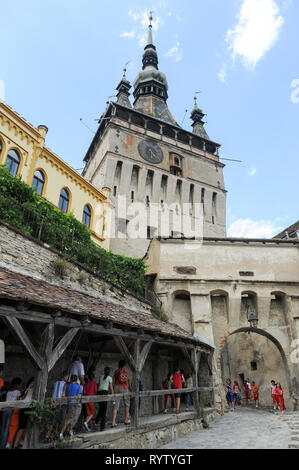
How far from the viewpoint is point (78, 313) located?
5770mm

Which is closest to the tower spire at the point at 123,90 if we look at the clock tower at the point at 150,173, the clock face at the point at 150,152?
the clock tower at the point at 150,173

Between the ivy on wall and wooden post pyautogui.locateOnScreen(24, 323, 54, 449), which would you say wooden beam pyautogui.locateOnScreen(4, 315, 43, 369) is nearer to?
wooden post pyautogui.locateOnScreen(24, 323, 54, 449)

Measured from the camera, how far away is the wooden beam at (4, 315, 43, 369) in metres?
4.79

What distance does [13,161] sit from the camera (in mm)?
15016

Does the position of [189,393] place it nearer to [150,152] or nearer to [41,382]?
[41,382]

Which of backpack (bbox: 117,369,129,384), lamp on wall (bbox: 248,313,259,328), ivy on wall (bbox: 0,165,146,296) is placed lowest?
backpack (bbox: 117,369,129,384)

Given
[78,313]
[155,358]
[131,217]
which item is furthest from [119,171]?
[78,313]

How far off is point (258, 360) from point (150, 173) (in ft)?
63.3

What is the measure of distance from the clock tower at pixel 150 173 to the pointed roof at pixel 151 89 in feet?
2.55

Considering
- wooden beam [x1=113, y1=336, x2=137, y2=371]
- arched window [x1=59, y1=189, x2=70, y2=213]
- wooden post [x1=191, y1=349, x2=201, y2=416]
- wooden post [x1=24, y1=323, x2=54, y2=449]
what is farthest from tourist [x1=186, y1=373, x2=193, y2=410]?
arched window [x1=59, y1=189, x2=70, y2=213]

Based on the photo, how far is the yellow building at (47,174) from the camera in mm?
14898

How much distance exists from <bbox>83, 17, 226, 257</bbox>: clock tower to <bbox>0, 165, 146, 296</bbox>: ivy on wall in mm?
10736

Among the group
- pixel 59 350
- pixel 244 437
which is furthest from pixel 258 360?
pixel 59 350
